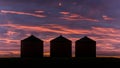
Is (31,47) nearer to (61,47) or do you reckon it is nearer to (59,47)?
(59,47)

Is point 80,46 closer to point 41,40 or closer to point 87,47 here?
point 87,47

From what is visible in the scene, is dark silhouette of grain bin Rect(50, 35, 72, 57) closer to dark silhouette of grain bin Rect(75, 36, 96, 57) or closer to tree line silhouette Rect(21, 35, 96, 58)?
tree line silhouette Rect(21, 35, 96, 58)

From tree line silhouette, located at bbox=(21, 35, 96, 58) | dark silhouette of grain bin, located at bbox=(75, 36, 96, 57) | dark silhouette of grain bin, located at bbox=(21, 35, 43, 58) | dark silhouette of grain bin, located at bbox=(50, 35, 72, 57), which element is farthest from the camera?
dark silhouette of grain bin, located at bbox=(75, 36, 96, 57)

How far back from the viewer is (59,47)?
3189 inches

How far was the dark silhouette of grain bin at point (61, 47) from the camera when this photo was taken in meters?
80.4

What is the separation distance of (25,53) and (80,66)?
26.0 metres

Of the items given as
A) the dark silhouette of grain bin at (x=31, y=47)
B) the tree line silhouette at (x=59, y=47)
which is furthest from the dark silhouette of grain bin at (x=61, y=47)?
the dark silhouette of grain bin at (x=31, y=47)

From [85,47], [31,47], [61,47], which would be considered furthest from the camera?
[85,47]

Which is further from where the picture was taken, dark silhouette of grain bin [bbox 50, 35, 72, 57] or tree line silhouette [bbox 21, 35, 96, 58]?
dark silhouette of grain bin [bbox 50, 35, 72, 57]

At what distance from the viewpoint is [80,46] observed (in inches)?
3253

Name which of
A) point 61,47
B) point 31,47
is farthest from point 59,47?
point 31,47

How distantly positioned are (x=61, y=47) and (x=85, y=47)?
5.57 metres

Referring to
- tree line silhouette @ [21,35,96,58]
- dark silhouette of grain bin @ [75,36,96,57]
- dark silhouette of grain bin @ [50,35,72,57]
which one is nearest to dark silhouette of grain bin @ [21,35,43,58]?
tree line silhouette @ [21,35,96,58]

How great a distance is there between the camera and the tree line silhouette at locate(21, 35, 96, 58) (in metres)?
79.8
